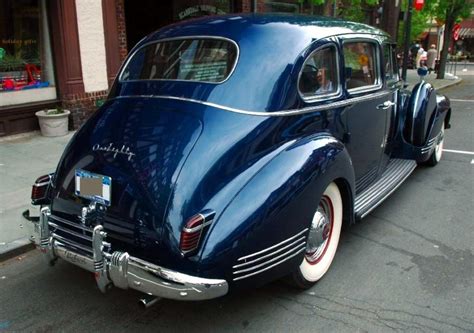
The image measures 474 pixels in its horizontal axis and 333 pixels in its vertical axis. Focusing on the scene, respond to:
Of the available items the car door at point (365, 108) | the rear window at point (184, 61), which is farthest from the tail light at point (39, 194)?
the car door at point (365, 108)

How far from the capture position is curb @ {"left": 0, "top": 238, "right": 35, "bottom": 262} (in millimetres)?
3914

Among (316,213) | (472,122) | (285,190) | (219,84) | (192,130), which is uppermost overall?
(219,84)

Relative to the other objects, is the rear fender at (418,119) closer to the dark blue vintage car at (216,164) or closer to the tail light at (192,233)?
the dark blue vintage car at (216,164)

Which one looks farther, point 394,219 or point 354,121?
point 394,219

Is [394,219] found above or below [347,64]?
below

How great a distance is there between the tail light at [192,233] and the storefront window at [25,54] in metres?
6.55

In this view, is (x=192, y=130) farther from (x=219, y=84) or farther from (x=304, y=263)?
(x=304, y=263)

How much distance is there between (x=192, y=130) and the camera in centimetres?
289

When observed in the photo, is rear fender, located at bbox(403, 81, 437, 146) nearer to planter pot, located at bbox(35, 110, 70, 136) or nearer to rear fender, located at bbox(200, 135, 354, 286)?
rear fender, located at bbox(200, 135, 354, 286)

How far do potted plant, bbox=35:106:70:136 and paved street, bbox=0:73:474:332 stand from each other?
14.7ft

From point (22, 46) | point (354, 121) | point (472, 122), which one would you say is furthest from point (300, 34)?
point (472, 122)

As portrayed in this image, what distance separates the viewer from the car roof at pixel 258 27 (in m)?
3.41

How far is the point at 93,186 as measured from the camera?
116 inches

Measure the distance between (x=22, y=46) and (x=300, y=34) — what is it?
6.64 metres
